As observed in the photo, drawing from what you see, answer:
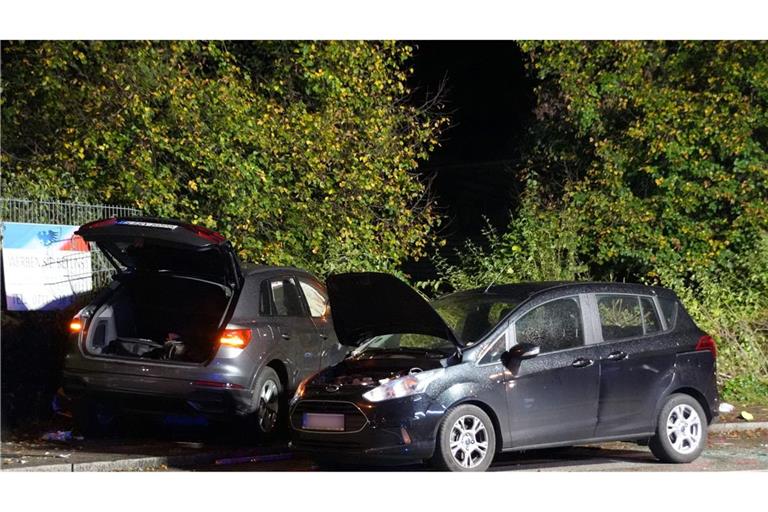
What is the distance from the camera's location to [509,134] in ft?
69.2

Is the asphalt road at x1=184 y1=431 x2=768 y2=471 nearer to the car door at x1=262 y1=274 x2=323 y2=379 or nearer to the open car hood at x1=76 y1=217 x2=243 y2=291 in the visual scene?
the car door at x1=262 y1=274 x2=323 y2=379

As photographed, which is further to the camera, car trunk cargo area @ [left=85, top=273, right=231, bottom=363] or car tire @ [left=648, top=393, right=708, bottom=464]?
car trunk cargo area @ [left=85, top=273, right=231, bottom=363]

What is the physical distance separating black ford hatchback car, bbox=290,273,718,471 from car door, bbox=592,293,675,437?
1 cm

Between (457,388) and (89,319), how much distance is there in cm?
410

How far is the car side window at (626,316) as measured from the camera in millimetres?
9852

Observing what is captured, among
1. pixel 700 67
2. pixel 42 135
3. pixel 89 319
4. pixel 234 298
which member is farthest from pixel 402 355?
pixel 700 67

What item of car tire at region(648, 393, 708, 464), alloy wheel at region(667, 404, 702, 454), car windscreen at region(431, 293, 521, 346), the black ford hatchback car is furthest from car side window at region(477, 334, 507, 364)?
alloy wheel at region(667, 404, 702, 454)

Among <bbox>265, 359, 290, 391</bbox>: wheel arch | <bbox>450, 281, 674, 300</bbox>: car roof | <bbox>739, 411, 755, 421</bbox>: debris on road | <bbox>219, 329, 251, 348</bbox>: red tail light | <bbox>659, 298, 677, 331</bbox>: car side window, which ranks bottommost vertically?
<bbox>739, 411, 755, 421</bbox>: debris on road

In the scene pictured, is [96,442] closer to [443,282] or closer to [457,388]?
[457,388]

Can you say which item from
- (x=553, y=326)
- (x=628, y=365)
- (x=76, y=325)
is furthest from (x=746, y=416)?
(x=76, y=325)

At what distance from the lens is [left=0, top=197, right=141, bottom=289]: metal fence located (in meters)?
12.8

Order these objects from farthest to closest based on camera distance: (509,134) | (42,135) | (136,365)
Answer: (509,134) < (42,135) < (136,365)

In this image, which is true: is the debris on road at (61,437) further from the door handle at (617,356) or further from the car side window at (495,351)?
the door handle at (617,356)

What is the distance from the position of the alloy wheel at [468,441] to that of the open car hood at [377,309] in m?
0.66
